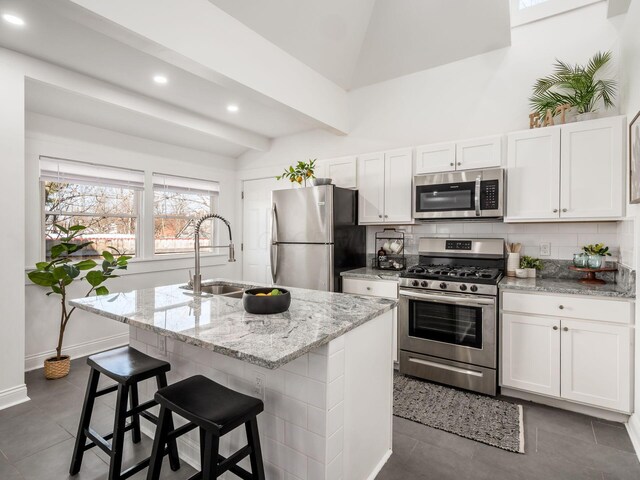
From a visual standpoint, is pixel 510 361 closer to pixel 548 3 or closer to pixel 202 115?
pixel 548 3

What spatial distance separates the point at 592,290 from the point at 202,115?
13.6ft

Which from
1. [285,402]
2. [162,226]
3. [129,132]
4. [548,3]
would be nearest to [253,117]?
[129,132]

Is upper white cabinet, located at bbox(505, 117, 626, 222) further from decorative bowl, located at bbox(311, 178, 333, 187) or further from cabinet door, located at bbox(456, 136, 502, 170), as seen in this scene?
decorative bowl, located at bbox(311, 178, 333, 187)

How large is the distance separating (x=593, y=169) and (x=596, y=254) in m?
0.68

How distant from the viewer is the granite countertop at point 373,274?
3.27 meters

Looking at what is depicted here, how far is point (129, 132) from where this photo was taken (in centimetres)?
400

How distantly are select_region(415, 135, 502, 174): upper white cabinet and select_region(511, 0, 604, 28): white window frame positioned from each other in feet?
3.84

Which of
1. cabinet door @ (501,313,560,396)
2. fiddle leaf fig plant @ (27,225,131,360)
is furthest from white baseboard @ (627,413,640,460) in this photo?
fiddle leaf fig plant @ (27,225,131,360)

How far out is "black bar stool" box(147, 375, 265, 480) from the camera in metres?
1.25

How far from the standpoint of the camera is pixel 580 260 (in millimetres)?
2754

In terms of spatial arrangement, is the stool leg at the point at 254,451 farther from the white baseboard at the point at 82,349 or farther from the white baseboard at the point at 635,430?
the white baseboard at the point at 82,349

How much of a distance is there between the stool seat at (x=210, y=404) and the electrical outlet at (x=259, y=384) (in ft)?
0.60

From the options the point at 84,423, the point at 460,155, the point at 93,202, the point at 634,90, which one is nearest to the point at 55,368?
the point at 84,423

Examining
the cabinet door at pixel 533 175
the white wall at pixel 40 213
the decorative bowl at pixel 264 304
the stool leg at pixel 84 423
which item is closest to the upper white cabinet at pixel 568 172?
the cabinet door at pixel 533 175
